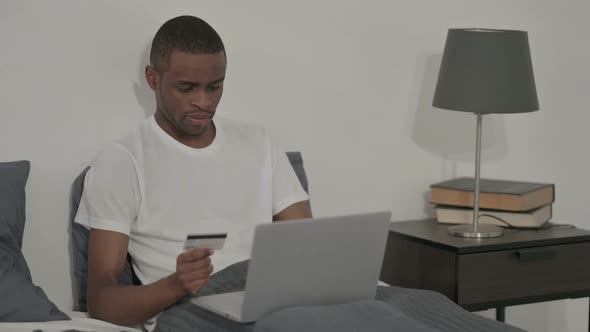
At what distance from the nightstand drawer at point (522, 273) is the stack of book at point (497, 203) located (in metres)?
0.13

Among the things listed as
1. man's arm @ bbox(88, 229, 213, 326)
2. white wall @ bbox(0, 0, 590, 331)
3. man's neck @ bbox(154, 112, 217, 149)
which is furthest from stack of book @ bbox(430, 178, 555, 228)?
man's arm @ bbox(88, 229, 213, 326)

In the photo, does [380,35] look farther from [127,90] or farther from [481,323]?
[481,323]

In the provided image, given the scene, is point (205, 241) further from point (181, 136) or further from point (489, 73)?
point (489, 73)

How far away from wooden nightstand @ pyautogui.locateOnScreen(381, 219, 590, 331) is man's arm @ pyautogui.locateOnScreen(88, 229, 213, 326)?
0.86m

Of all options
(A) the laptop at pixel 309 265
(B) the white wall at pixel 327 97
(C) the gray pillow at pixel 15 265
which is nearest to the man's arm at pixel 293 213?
(B) the white wall at pixel 327 97

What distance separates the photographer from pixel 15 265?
1957 mm

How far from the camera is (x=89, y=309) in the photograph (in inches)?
75.4

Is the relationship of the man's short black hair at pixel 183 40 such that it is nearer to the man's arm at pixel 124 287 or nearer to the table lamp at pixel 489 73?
the man's arm at pixel 124 287

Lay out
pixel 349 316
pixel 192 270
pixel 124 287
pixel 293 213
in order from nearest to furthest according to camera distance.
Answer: pixel 349 316
pixel 192 270
pixel 124 287
pixel 293 213

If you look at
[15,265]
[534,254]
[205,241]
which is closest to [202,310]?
[205,241]

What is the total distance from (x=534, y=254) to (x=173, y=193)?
39.7 inches

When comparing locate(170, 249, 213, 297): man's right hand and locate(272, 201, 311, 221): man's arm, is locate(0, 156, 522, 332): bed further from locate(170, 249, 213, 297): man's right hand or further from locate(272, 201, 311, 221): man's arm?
locate(272, 201, 311, 221): man's arm

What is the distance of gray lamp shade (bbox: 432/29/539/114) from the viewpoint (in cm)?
239

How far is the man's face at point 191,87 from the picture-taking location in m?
1.97
